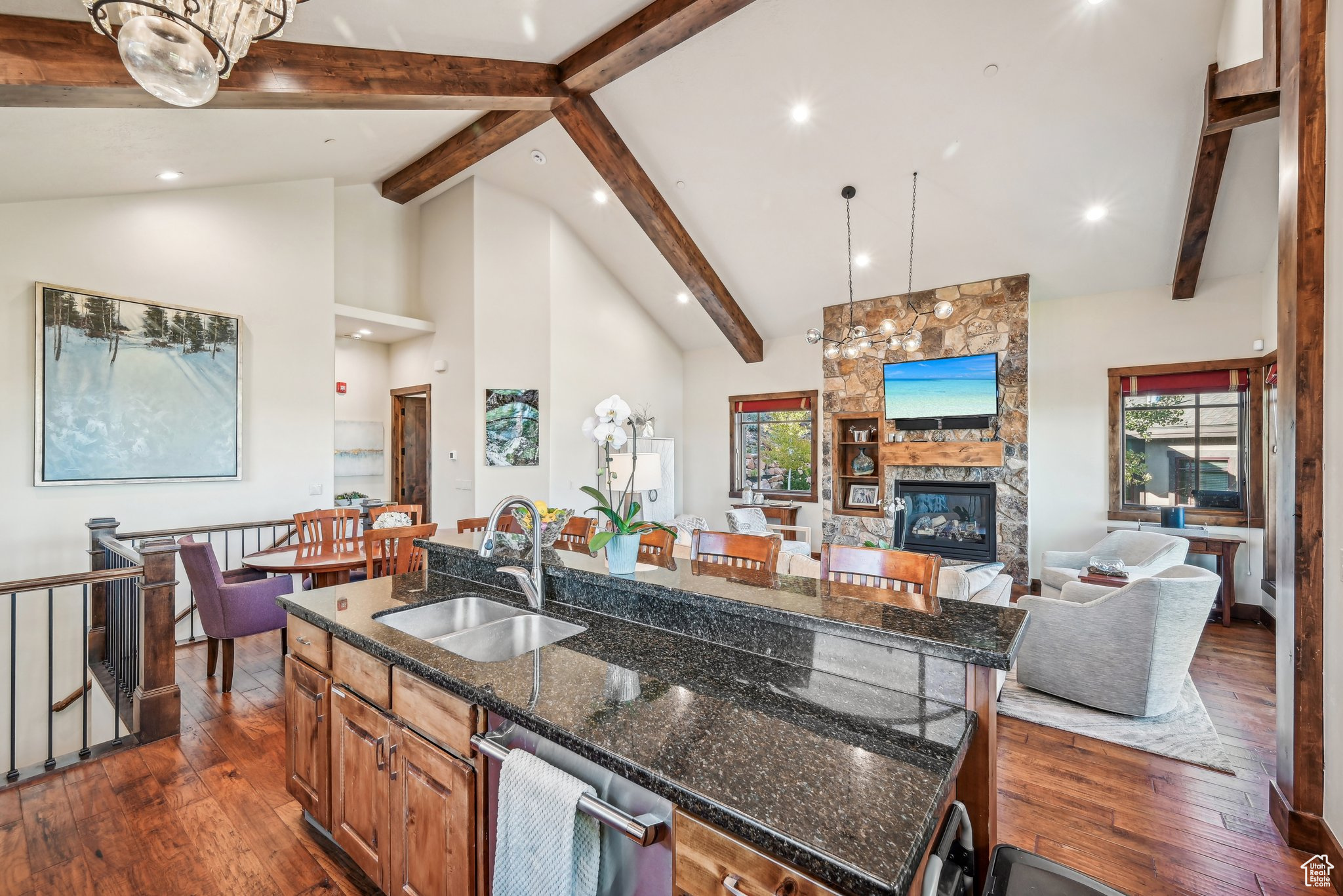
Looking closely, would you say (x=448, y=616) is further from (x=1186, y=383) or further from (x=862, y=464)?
(x=1186, y=383)

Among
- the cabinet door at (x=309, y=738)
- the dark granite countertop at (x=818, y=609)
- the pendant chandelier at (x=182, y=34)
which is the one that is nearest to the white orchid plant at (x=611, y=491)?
the dark granite countertop at (x=818, y=609)

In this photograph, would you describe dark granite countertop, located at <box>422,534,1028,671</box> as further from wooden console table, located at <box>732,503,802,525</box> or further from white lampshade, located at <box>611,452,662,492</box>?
wooden console table, located at <box>732,503,802,525</box>

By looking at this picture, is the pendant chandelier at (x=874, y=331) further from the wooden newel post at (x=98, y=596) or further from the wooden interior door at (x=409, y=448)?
the wooden newel post at (x=98, y=596)

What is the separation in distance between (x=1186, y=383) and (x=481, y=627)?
627 centimetres

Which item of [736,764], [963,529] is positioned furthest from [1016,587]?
[736,764]

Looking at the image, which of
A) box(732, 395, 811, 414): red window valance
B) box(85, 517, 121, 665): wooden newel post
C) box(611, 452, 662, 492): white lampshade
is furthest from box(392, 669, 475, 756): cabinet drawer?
box(732, 395, 811, 414): red window valance

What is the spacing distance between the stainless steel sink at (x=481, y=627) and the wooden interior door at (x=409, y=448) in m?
5.35

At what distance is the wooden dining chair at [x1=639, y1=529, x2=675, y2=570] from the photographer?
82.1 inches

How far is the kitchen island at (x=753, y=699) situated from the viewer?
88 cm

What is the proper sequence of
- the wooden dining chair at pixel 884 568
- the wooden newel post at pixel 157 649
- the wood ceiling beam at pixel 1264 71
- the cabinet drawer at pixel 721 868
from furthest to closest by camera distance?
1. the wooden newel post at pixel 157 649
2. the wood ceiling beam at pixel 1264 71
3. the wooden dining chair at pixel 884 568
4. the cabinet drawer at pixel 721 868

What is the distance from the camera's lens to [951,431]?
5898mm

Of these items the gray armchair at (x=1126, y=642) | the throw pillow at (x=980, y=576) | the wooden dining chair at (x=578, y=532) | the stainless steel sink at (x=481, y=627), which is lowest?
the gray armchair at (x=1126, y=642)

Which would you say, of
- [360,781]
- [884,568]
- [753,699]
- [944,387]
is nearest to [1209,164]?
[944,387]

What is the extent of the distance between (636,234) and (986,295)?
3.68 m
